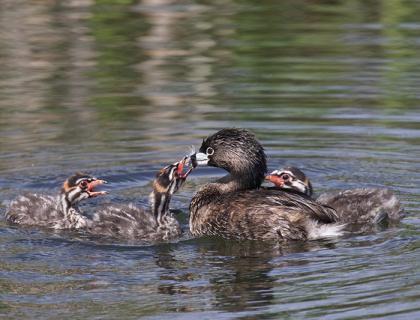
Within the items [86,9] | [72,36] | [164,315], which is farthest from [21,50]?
[164,315]

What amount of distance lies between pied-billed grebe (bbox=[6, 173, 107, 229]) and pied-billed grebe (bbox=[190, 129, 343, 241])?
98 cm

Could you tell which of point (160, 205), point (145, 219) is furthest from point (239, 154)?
point (145, 219)

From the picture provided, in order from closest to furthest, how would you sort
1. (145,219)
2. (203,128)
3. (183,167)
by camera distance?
(145,219), (183,167), (203,128)

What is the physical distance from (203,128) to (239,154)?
9.12 ft

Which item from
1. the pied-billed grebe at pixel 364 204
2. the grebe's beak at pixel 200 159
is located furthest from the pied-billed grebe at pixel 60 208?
the pied-billed grebe at pixel 364 204

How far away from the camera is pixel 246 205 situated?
35.1 ft

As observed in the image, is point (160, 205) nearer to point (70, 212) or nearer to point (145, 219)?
point (145, 219)

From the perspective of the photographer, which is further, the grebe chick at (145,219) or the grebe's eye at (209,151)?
the grebe's eye at (209,151)

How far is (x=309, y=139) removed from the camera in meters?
13.4

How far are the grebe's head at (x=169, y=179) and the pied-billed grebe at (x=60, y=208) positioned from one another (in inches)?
21.6

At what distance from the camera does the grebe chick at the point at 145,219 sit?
419 inches

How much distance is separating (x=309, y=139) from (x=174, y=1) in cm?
844

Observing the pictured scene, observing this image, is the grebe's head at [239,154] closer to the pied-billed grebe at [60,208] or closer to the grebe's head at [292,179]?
the grebe's head at [292,179]

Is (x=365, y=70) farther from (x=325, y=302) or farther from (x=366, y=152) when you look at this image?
(x=325, y=302)
